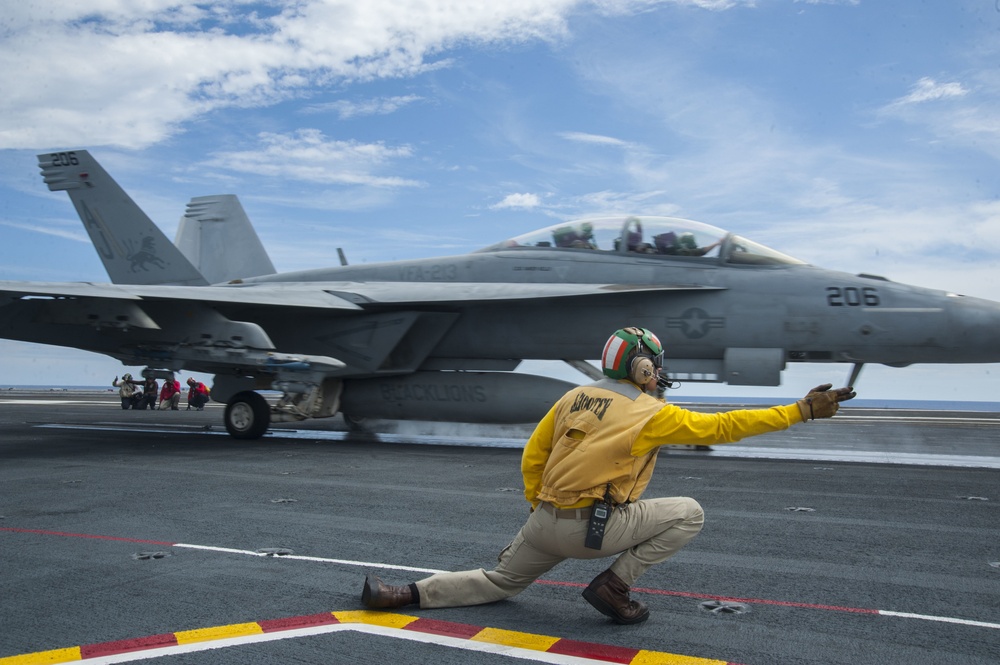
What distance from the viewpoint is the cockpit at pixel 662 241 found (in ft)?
38.1

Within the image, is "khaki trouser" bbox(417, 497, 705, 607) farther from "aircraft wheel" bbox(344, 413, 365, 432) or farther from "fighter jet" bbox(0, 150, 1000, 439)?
"aircraft wheel" bbox(344, 413, 365, 432)

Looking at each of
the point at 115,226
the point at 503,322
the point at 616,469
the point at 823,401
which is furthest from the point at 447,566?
the point at 115,226

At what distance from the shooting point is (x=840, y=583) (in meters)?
4.59

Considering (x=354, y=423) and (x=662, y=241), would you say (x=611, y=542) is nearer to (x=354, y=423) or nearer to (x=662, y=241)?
(x=662, y=241)

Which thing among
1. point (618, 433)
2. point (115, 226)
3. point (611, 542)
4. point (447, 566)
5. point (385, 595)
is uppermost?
point (115, 226)

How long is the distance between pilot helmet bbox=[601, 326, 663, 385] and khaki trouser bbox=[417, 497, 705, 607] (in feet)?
2.00

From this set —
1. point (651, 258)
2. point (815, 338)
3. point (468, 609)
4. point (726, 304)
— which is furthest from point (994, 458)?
point (468, 609)

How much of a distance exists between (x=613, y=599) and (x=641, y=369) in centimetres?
108

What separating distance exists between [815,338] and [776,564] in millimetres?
6528

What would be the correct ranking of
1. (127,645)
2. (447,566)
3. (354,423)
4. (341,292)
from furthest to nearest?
(354,423), (341,292), (447,566), (127,645)

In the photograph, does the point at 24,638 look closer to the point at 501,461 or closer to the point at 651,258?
the point at 501,461

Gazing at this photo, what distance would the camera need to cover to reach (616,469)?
365 cm

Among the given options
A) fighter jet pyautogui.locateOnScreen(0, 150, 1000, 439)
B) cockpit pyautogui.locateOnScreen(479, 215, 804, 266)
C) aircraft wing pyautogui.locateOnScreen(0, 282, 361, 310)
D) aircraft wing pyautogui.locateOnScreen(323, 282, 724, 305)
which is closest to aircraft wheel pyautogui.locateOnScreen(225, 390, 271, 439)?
fighter jet pyautogui.locateOnScreen(0, 150, 1000, 439)

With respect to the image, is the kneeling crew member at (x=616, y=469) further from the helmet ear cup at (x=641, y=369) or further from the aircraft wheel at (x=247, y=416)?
the aircraft wheel at (x=247, y=416)
